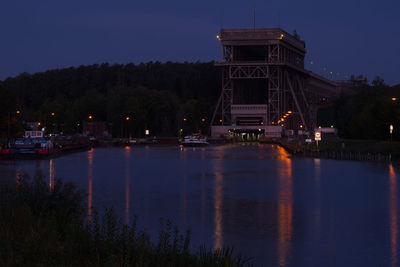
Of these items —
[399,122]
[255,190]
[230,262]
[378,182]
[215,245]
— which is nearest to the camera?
[230,262]

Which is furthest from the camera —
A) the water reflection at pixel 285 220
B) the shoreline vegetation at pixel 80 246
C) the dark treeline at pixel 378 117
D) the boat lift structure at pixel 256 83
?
the boat lift structure at pixel 256 83

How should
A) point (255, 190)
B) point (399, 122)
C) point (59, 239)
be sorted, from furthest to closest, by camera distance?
point (399, 122) < point (255, 190) < point (59, 239)

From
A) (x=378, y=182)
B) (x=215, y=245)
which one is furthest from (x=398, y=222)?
(x=378, y=182)

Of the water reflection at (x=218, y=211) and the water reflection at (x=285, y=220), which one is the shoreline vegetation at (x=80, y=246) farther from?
the water reflection at (x=218, y=211)

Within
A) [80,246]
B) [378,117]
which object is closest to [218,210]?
[80,246]

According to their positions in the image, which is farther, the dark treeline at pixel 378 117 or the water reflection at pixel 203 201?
the dark treeline at pixel 378 117

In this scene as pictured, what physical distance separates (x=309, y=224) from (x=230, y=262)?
8.14m

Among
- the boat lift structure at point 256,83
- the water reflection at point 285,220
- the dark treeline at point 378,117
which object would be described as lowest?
the water reflection at point 285,220

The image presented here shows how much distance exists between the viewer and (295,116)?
191625 mm

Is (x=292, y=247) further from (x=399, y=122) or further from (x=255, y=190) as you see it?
(x=399, y=122)

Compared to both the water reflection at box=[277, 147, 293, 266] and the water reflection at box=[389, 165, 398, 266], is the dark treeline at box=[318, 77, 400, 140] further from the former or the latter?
the water reflection at box=[277, 147, 293, 266]

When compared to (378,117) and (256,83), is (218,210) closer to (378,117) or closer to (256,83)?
(378,117)

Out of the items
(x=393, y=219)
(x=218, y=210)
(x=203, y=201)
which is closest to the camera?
(x=393, y=219)

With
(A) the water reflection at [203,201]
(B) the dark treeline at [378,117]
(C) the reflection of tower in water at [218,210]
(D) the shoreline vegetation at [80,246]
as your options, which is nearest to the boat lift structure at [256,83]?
(B) the dark treeline at [378,117]
